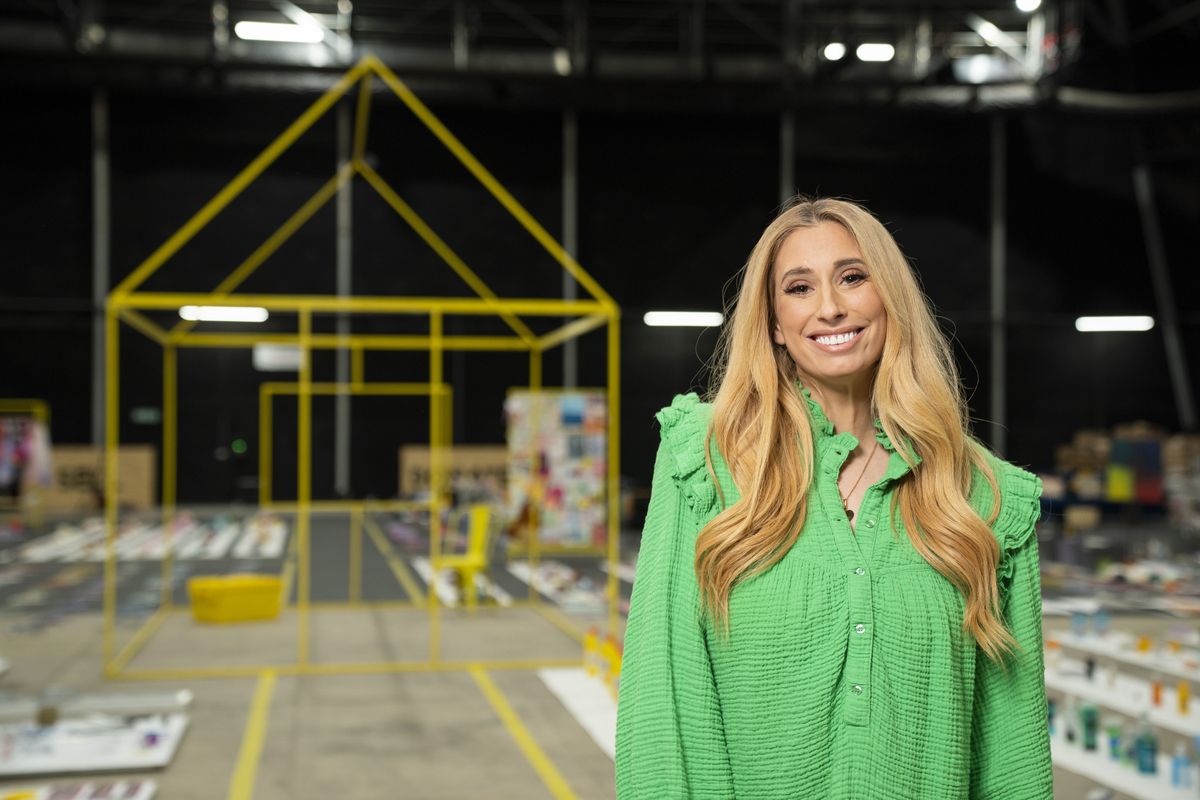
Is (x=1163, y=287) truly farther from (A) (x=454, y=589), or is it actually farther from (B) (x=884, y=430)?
(B) (x=884, y=430)

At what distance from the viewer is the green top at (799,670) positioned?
1.57 meters

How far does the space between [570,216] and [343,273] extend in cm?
359

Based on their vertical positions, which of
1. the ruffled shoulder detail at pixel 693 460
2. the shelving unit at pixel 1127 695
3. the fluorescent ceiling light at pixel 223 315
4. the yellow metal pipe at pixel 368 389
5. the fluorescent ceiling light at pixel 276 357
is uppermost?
the fluorescent ceiling light at pixel 223 315

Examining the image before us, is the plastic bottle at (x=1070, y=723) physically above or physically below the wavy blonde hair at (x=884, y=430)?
below

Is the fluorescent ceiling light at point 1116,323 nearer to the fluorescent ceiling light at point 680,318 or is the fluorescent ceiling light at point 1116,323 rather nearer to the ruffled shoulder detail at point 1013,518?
the fluorescent ceiling light at point 680,318

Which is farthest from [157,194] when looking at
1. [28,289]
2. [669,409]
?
[669,409]

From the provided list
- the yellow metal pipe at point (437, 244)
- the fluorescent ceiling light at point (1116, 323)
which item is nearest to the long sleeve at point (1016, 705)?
the yellow metal pipe at point (437, 244)

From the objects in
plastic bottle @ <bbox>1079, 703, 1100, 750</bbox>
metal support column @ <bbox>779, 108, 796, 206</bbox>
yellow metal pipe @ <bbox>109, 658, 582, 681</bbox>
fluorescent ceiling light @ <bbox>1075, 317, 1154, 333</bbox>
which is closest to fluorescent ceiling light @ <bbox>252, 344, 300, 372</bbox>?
metal support column @ <bbox>779, 108, 796, 206</bbox>

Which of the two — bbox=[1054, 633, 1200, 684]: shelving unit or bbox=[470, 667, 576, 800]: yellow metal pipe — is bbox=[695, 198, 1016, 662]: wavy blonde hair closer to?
bbox=[470, 667, 576, 800]: yellow metal pipe

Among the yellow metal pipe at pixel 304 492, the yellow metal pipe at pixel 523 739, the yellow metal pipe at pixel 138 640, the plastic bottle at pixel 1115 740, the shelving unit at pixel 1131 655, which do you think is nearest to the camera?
the yellow metal pipe at pixel 523 739

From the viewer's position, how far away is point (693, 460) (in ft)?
5.36

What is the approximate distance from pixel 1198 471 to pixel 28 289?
16.2 m

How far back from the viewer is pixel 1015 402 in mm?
19812

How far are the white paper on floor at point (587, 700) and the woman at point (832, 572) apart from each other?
4528 millimetres
